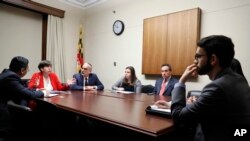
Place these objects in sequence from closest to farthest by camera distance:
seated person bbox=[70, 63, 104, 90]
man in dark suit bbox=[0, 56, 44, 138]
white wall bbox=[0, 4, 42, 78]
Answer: man in dark suit bbox=[0, 56, 44, 138]
seated person bbox=[70, 63, 104, 90]
white wall bbox=[0, 4, 42, 78]

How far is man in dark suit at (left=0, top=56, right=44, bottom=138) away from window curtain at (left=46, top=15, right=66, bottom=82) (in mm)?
2690

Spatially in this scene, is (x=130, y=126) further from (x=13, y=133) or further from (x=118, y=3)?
(x=118, y=3)

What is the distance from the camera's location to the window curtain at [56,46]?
4.79 meters

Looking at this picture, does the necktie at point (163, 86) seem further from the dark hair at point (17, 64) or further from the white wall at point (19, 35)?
the white wall at point (19, 35)

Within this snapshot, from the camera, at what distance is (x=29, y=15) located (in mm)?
4648

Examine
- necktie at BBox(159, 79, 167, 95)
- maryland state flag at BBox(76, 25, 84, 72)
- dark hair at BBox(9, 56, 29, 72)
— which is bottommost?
necktie at BBox(159, 79, 167, 95)

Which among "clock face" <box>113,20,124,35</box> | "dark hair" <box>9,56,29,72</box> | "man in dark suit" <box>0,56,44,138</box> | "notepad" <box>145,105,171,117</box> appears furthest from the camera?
"clock face" <box>113,20,124,35</box>

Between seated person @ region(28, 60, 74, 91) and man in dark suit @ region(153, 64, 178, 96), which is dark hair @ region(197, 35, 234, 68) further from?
seated person @ region(28, 60, 74, 91)

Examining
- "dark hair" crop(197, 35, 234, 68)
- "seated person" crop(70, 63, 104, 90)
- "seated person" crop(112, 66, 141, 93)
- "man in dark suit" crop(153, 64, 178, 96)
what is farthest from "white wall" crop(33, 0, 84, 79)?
"dark hair" crop(197, 35, 234, 68)

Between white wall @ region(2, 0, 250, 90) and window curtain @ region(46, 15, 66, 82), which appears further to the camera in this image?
window curtain @ region(46, 15, 66, 82)

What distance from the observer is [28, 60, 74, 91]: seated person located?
10.1ft

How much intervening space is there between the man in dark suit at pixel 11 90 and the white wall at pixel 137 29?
2.68 meters

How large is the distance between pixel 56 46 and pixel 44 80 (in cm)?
197

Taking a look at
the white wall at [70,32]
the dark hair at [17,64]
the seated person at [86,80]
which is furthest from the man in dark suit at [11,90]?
the white wall at [70,32]
